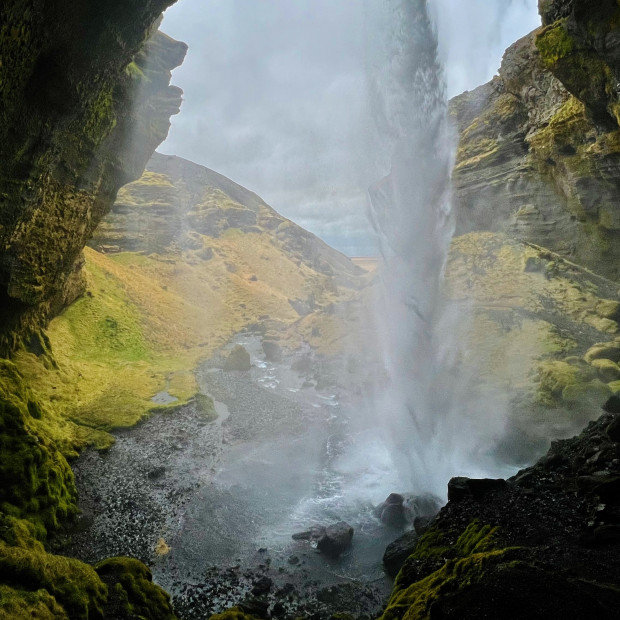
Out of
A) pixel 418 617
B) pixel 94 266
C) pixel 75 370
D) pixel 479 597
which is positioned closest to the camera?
pixel 479 597

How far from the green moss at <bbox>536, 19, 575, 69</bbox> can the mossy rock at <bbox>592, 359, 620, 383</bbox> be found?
16.3 m

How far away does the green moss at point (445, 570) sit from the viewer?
22.4 ft

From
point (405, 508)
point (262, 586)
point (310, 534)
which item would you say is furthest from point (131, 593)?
point (405, 508)

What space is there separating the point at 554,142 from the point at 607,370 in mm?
15839

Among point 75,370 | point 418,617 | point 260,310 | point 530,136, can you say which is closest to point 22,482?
point 418,617

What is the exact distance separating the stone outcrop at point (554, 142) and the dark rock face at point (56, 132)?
17058 millimetres

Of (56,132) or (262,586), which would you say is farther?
(56,132)

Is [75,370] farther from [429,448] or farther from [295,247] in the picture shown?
[295,247]

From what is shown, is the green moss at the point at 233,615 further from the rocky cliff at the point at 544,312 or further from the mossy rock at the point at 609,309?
the mossy rock at the point at 609,309

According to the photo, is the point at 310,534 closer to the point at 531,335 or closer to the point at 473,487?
the point at 473,487

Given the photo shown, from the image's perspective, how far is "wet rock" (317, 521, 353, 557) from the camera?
14.6 meters

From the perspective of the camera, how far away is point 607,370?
21.3 meters

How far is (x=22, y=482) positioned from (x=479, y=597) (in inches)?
529

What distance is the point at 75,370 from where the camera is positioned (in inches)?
1045
